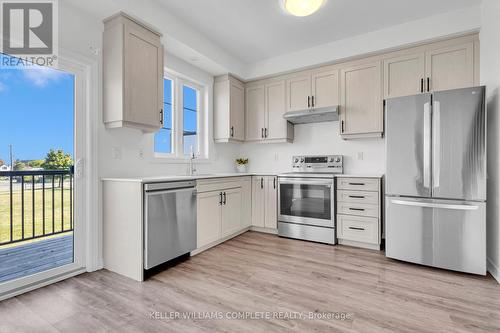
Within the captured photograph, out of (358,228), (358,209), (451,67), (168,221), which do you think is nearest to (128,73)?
(168,221)

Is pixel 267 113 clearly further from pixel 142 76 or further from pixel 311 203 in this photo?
pixel 142 76

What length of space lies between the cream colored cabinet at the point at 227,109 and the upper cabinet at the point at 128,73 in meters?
1.49

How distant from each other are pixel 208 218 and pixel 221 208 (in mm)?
286

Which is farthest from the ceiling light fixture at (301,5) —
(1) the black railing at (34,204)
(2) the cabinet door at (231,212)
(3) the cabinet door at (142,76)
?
(1) the black railing at (34,204)

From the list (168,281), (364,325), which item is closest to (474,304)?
(364,325)

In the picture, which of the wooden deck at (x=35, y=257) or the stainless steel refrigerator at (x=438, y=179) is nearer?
the wooden deck at (x=35, y=257)

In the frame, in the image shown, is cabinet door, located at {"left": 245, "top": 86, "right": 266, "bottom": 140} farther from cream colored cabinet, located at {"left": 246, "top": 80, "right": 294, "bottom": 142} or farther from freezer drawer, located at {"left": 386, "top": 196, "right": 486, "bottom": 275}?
freezer drawer, located at {"left": 386, "top": 196, "right": 486, "bottom": 275}

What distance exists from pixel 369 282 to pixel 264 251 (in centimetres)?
125

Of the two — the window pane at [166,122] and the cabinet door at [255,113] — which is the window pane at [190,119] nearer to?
the window pane at [166,122]

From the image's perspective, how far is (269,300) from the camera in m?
1.94

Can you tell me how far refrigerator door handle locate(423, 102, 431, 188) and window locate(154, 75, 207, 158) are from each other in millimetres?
2918

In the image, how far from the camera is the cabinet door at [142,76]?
247 centimetres

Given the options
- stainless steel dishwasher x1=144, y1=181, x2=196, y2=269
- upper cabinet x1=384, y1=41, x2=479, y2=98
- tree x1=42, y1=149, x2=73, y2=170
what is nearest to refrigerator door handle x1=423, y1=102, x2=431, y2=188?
upper cabinet x1=384, y1=41, x2=479, y2=98

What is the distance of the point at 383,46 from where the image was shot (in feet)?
10.4
